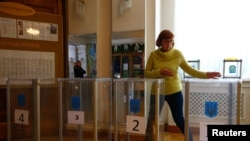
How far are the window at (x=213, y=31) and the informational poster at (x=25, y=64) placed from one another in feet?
5.65

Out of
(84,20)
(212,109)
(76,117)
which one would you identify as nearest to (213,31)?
(84,20)

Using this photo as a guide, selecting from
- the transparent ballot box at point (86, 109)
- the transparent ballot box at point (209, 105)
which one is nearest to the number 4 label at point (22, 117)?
the transparent ballot box at point (86, 109)

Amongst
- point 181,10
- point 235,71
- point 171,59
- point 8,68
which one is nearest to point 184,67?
point 171,59

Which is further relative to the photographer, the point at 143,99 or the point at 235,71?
the point at 235,71

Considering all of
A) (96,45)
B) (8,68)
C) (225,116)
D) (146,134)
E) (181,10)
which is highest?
(181,10)

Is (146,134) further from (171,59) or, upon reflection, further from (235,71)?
(235,71)

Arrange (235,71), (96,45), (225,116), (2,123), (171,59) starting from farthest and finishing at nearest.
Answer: (96,45) < (235,71) < (2,123) < (171,59) < (225,116)

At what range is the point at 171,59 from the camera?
2162mm

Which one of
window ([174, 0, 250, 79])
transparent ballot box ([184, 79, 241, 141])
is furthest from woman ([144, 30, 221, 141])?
window ([174, 0, 250, 79])

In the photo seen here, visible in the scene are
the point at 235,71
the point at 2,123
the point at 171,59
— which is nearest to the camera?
the point at 171,59

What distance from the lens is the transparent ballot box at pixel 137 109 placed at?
4.46ft

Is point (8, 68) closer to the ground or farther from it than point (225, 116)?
farther from it

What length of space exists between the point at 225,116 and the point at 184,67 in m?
1.01

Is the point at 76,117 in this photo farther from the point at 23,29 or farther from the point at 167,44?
the point at 23,29
